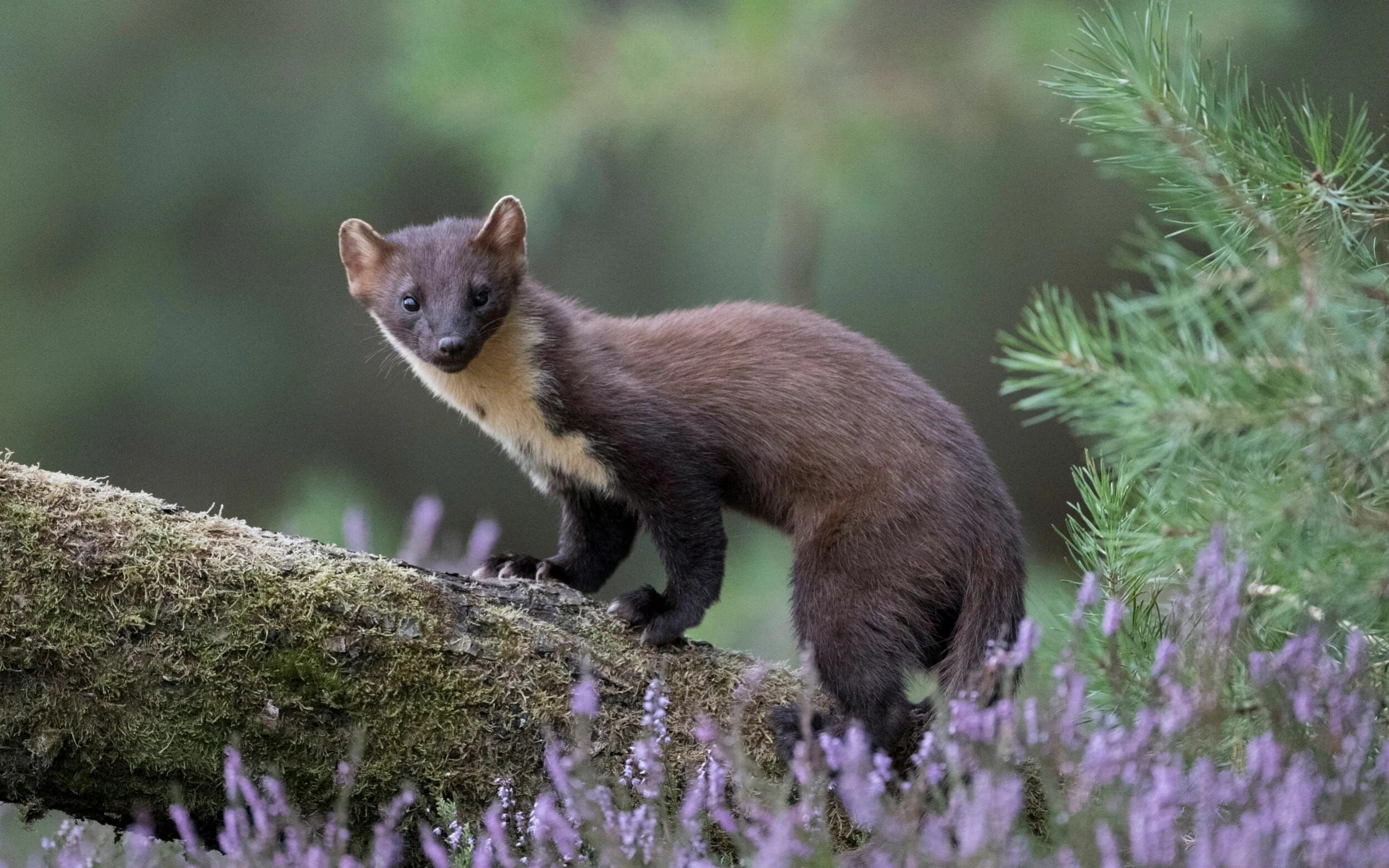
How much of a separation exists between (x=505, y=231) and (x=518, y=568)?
100 cm

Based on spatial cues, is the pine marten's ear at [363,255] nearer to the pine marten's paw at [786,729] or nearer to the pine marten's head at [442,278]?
the pine marten's head at [442,278]

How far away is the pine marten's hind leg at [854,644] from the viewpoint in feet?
10.3

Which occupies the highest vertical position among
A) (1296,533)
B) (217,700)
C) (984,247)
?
(984,247)

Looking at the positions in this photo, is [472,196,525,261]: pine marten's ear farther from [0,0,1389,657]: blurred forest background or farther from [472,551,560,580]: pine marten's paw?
[0,0,1389,657]: blurred forest background

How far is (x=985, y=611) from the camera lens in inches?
126

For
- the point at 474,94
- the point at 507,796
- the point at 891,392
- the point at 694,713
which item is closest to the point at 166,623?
the point at 507,796

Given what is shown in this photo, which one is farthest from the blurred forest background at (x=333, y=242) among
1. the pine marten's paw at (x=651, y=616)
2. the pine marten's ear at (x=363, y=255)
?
the pine marten's paw at (x=651, y=616)

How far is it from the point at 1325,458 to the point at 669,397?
6.60ft

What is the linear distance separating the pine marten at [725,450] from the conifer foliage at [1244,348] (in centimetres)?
81

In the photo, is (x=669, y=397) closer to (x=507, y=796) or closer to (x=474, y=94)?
(x=507, y=796)

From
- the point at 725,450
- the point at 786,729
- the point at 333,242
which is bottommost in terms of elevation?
the point at 786,729

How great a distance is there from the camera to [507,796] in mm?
2766

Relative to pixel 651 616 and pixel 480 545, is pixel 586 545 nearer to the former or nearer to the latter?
pixel 651 616

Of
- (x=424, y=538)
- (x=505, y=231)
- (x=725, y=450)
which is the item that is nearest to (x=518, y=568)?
(x=424, y=538)
